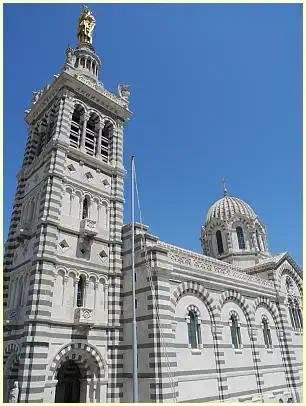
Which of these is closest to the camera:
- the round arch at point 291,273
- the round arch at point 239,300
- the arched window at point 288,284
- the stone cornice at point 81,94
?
the round arch at point 239,300

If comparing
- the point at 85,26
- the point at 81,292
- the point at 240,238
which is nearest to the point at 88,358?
the point at 81,292

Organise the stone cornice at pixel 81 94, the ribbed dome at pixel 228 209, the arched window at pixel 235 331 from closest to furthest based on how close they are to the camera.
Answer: the arched window at pixel 235 331, the stone cornice at pixel 81 94, the ribbed dome at pixel 228 209

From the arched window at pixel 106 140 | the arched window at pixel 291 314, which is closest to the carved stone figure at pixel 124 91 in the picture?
the arched window at pixel 106 140

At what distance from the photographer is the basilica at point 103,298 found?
1859 cm

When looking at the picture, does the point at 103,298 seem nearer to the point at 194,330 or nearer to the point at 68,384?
the point at 68,384

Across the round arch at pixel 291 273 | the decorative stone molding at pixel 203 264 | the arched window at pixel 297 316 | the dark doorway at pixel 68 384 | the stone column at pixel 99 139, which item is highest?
the stone column at pixel 99 139

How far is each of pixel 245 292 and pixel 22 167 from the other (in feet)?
71.0

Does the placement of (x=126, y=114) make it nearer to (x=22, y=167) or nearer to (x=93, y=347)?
(x=22, y=167)

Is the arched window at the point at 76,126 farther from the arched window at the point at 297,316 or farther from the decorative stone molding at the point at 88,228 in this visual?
the arched window at the point at 297,316

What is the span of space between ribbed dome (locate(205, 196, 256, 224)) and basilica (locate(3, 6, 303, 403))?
11.8 metres

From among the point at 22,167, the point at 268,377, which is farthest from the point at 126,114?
the point at 268,377

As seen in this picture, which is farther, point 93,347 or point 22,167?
point 22,167

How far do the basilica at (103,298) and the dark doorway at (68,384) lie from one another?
0.09 m

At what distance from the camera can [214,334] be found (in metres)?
22.7
